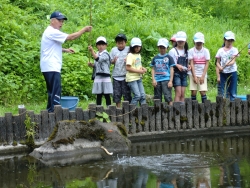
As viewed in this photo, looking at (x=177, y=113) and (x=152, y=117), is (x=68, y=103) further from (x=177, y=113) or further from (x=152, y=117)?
(x=177, y=113)

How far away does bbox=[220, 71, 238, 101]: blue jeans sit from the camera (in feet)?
41.9

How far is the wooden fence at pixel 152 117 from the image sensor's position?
1046cm

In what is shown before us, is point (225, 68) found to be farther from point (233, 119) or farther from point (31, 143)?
point (31, 143)

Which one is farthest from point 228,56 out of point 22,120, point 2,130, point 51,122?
point 2,130

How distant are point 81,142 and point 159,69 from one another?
2.54 m

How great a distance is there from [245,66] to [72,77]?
5.40 metres

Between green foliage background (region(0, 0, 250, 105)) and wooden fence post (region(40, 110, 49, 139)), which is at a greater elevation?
green foliage background (region(0, 0, 250, 105))

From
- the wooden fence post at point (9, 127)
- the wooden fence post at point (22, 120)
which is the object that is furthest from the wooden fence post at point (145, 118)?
the wooden fence post at point (9, 127)

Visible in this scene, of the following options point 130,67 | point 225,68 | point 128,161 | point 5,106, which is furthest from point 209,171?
point 5,106

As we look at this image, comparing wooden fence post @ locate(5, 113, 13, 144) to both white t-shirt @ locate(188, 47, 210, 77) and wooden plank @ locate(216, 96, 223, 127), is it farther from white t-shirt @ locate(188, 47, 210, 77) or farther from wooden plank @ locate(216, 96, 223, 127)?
wooden plank @ locate(216, 96, 223, 127)

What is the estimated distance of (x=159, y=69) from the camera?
12070 mm

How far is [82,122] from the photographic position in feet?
34.6

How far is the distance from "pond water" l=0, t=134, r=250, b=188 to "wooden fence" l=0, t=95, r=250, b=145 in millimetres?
525

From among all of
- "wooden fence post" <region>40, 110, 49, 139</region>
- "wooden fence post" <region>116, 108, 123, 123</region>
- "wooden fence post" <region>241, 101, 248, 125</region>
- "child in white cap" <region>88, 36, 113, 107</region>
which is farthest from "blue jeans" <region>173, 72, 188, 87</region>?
"wooden fence post" <region>40, 110, 49, 139</region>
